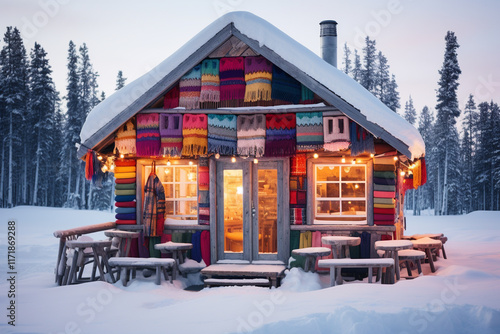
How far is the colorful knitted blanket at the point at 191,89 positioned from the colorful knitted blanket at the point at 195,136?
1.06 ft

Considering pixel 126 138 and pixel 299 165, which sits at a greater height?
pixel 126 138

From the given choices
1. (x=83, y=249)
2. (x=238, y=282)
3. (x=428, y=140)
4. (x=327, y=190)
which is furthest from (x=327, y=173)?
(x=428, y=140)

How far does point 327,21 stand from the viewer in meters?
14.2

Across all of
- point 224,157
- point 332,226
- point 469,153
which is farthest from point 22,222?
point 469,153

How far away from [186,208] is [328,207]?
3462mm

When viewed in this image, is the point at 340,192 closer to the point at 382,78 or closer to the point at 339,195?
the point at 339,195

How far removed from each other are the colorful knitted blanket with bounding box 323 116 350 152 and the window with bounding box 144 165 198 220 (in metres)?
3.41

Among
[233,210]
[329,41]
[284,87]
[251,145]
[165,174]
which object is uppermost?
[329,41]

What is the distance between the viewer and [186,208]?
1151 cm

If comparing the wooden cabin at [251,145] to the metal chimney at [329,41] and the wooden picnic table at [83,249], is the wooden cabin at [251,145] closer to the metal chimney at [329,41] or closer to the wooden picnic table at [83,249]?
the wooden picnic table at [83,249]

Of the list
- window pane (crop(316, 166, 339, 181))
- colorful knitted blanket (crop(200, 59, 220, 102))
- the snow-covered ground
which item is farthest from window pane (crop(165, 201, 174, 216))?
window pane (crop(316, 166, 339, 181))

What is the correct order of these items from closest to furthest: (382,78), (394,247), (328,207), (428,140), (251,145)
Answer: (394,247)
(251,145)
(328,207)
(382,78)
(428,140)

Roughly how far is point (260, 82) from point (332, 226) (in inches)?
143

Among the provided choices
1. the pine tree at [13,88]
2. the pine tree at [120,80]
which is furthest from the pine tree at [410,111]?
the pine tree at [13,88]
